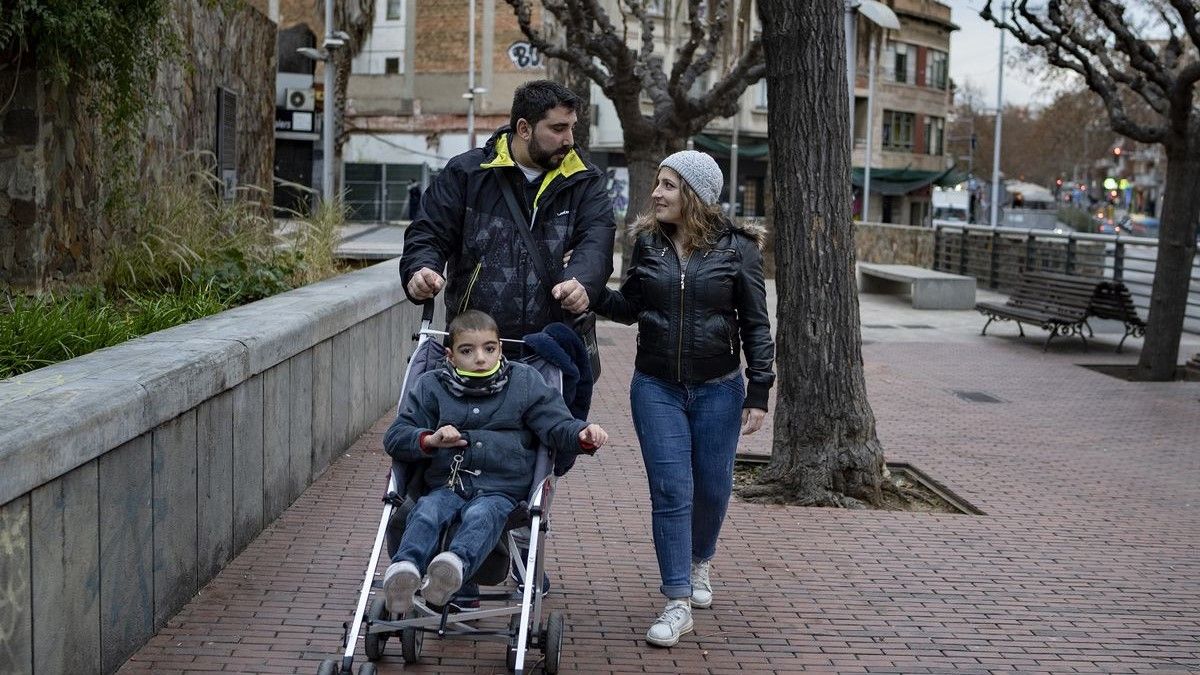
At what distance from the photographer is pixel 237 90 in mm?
16656

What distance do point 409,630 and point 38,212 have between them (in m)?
5.45

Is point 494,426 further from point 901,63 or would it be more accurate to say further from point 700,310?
point 901,63

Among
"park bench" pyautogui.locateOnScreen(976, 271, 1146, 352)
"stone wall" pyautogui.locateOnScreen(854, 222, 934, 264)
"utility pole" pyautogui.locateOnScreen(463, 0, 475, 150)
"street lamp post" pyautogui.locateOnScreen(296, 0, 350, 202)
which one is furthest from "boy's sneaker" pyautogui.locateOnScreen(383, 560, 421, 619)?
"utility pole" pyautogui.locateOnScreen(463, 0, 475, 150)

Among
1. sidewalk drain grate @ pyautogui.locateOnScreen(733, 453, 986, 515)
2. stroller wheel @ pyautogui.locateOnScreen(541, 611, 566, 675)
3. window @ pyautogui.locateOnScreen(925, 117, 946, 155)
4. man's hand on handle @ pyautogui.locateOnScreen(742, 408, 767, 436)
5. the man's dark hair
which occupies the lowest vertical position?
sidewalk drain grate @ pyautogui.locateOnScreen(733, 453, 986, 515)

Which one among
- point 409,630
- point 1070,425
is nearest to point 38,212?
point 409,630

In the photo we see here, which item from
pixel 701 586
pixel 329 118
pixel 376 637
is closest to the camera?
pixel 376 637

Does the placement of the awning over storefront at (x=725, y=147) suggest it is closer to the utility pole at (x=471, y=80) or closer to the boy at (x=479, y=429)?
the utility pole at (x=471, y=80)

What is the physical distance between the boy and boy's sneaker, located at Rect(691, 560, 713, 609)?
4.58 feet

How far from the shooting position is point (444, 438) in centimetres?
505

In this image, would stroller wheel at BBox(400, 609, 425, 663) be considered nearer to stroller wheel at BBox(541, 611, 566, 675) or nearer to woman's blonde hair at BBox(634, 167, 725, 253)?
stroller wheel at BBox(541, 611, 566, 675)

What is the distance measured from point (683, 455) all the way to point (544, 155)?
4.28 ft

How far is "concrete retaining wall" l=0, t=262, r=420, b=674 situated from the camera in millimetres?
4348

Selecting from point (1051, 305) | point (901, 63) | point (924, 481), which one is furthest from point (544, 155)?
point (901, 63)

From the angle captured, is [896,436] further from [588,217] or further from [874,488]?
[588,217]
